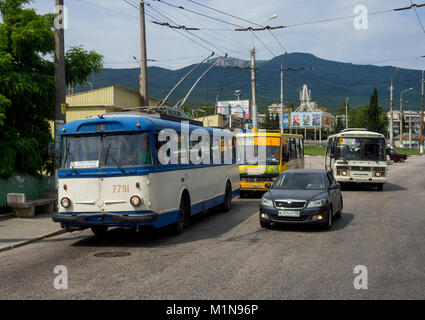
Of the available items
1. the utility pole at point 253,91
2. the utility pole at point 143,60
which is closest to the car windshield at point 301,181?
the utility pole at point 143,60

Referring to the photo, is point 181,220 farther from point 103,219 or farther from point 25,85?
point 25,85

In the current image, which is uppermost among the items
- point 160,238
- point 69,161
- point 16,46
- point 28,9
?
point 28,9

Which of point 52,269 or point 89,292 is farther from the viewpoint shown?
point 52,269

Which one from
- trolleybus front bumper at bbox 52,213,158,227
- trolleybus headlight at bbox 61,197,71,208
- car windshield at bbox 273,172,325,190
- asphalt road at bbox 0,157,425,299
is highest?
car windshield at bbox 273,172,325,190

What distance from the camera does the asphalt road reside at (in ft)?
23.3

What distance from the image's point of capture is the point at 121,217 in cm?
1082

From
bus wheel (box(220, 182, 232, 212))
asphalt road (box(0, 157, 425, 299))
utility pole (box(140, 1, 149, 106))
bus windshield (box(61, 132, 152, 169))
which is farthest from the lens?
utility pole (box(140, 1, 149, 106))

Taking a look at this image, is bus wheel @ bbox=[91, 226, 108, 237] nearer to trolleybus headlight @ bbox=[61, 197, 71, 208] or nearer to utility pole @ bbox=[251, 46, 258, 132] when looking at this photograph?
trolleybus headlight @ bbox=[61, 197, 71, 208]

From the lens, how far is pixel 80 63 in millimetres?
17938

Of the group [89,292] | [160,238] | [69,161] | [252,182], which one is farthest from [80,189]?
[252,182]

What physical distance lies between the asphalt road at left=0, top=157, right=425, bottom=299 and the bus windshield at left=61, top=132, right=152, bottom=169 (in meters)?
1.80

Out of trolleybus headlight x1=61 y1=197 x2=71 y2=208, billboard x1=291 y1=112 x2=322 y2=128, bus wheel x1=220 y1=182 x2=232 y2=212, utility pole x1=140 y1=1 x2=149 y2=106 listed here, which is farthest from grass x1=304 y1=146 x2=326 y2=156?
trolleybus headlight x1=61 y1=197 x2=71 y2=208

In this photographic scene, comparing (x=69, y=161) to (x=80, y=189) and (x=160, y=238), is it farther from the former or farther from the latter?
(x=160, y=238)
